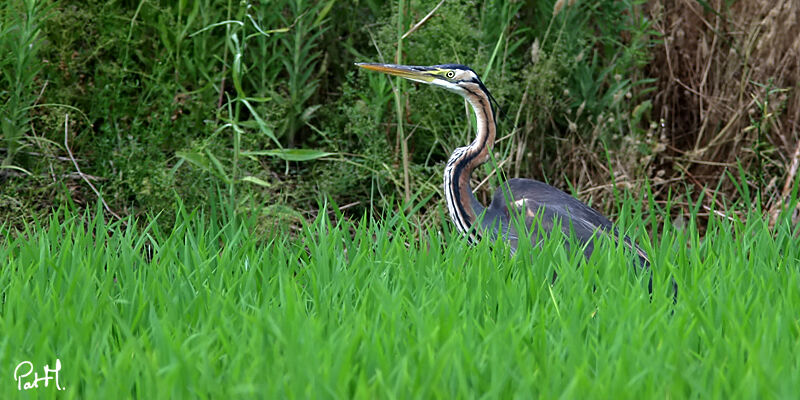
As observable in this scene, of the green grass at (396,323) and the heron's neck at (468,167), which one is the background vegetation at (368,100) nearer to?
the heron's neck at (468,167)

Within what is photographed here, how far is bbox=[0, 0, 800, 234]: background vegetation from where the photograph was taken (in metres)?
4.61

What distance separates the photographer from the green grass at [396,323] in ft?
7.25

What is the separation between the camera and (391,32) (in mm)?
4926

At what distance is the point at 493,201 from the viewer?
157 inches

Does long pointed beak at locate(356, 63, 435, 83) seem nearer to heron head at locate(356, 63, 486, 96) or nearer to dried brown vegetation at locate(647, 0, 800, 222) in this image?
heron head at locate(356, 63, 486, 96)

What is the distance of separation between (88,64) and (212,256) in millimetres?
2190

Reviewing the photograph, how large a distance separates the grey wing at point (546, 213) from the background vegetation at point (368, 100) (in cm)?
60

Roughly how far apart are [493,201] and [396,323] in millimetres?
1553

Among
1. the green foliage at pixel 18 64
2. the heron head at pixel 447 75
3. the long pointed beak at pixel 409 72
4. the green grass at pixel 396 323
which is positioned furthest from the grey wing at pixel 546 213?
the green foliage at pixel 18 64

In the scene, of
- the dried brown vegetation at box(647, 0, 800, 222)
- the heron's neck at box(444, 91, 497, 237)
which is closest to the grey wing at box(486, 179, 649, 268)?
the heron's neck at box(444, 91, 497, 237)

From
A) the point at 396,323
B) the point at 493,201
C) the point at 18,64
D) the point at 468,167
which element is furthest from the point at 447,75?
the point at 396,323

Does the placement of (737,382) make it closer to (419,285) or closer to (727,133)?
(419,285)

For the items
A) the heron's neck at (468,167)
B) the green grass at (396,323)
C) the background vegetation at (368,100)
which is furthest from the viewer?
the background vegetation at (368,100)

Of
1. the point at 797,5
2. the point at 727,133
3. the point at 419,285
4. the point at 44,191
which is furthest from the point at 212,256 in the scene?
the point at 797,5
